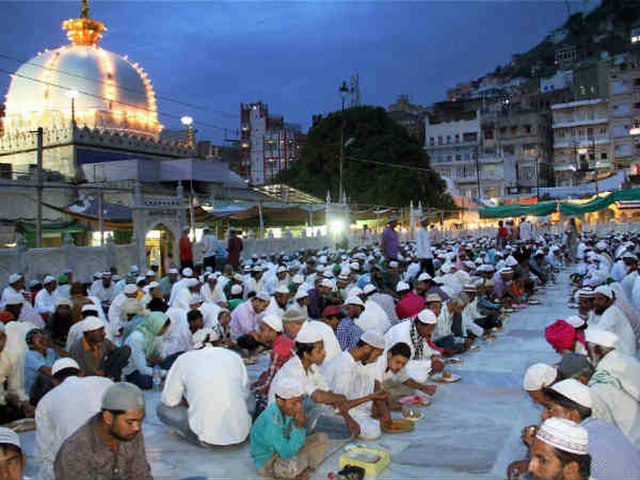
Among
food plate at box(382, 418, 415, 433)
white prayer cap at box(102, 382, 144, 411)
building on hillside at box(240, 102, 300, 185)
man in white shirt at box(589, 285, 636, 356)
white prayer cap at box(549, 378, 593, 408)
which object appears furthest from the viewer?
building on hillside at box(240, 102, 300, 185)

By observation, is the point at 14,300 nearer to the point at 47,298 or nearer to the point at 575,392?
the point at 47,298

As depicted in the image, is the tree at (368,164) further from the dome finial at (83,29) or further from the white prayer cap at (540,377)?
the white prayer cap at (540,377)

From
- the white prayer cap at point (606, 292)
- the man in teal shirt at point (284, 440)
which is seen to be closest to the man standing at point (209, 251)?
the white prayer cap at point (606, 292)

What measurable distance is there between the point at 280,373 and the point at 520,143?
5548cm

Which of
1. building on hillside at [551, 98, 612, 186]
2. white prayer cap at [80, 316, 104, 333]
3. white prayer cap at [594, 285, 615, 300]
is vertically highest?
building on hillside at [551, 98, 612, 186]

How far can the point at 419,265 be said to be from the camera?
12.4 meters

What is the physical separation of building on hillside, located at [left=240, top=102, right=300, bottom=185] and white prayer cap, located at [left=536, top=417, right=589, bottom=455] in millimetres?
63059

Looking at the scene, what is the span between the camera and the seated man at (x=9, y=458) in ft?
8.78

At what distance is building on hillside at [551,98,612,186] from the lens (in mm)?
53375

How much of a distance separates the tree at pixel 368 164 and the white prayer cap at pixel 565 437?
31.3m

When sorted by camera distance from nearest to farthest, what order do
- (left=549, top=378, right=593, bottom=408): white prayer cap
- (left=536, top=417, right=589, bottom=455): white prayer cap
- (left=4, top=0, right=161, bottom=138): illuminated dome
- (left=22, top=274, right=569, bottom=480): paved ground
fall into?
(left=536, top=417, right=589, bottom=455): white prayer cap, (left=549, top=378, right=593, bottom=408): white prayer cap, (left=22, top=274, right=569, bottom=480): paved ground, (left=4, top=0, right=161, bottom=138): illuminated dome

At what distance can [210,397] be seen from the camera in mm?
4570

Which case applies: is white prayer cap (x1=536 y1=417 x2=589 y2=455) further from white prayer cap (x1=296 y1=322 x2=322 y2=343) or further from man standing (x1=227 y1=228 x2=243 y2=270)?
man standing (x1=227 y1=228 x2=243 y2=270)

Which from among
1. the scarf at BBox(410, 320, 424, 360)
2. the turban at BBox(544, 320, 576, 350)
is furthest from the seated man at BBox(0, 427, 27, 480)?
the turban at BBox(544, 320, 576, 350)
